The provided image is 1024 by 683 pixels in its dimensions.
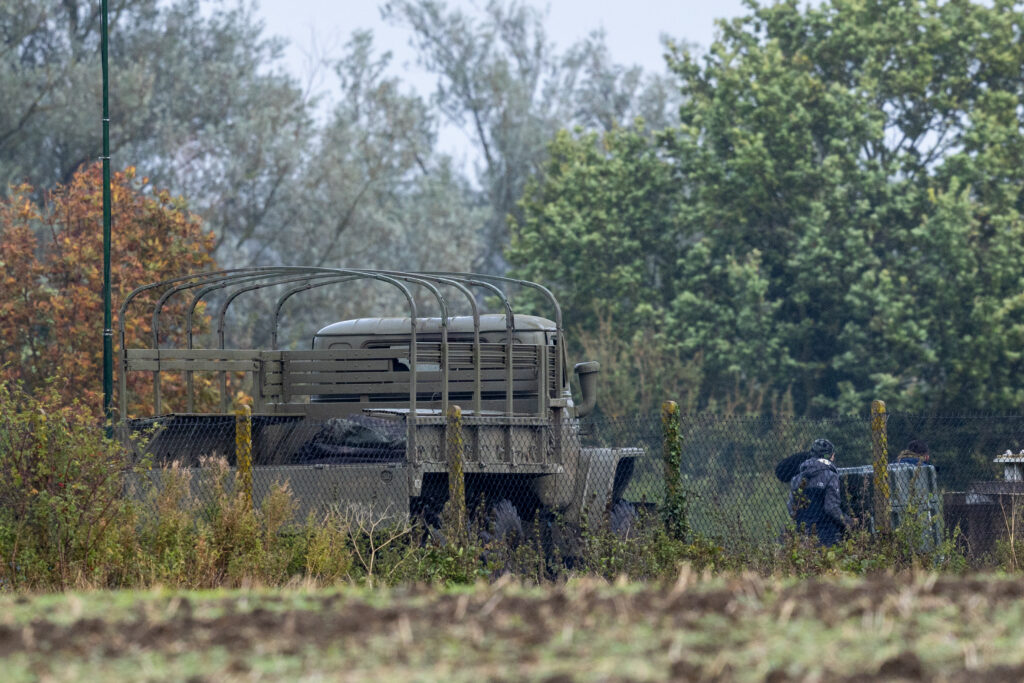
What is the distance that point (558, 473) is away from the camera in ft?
40.5

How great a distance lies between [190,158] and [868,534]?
27.4m

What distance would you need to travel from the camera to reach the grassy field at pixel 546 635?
4418mm

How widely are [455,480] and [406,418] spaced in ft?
2.49

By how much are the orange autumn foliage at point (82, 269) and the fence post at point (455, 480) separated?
9494 millimetres

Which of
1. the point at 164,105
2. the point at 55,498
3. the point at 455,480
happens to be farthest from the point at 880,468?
the point at 164,105

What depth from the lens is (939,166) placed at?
105 feet

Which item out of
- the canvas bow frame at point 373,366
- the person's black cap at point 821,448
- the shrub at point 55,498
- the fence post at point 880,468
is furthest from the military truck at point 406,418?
the fence post at point 880,468

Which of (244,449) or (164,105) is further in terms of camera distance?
(164,105)

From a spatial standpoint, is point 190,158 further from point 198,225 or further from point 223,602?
point 223,602

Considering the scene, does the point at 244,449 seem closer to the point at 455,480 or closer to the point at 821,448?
the point at 455,480

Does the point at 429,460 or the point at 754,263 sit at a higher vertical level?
the point at 754,263

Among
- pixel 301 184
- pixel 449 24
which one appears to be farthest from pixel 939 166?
pixel 449 24

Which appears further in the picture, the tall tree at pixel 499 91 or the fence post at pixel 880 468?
the tall tree at pixel 499 91

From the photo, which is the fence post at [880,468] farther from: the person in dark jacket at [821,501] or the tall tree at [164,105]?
the tall tree at [164,105]
